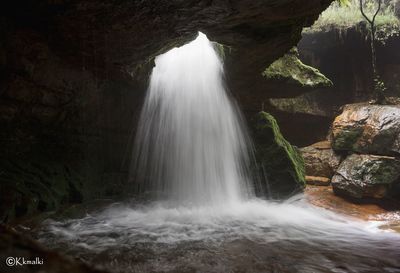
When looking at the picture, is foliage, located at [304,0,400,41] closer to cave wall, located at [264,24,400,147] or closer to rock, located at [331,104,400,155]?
cave wall, located at [264,24,400,147]

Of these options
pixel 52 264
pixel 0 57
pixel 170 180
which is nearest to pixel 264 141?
pixel 170 180

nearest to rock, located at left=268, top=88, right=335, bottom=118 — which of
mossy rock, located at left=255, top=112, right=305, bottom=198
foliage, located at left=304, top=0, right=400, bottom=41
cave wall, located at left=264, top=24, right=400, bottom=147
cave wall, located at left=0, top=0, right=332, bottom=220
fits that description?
cave wall, located at left=264, top=24, right=400, bottom=147

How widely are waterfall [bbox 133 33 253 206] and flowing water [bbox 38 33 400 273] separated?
0.03 m

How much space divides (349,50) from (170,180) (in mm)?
12225

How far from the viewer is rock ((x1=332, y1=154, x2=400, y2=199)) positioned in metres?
10.3

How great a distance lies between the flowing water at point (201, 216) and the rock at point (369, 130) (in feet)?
13.8

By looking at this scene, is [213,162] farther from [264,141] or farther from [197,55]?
[197,55]

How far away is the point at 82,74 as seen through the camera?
5672 millimetres

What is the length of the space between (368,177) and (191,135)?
659 cm

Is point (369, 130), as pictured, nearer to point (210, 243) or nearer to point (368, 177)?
point (368, 177)

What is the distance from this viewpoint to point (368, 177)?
34.1 ft

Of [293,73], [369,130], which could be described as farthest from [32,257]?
[369,130]

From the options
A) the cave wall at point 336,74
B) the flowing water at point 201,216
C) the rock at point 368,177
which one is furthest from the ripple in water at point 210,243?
the cave wall at point 336,74

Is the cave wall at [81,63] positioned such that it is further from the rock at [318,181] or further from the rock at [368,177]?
the rock at [318,181]
